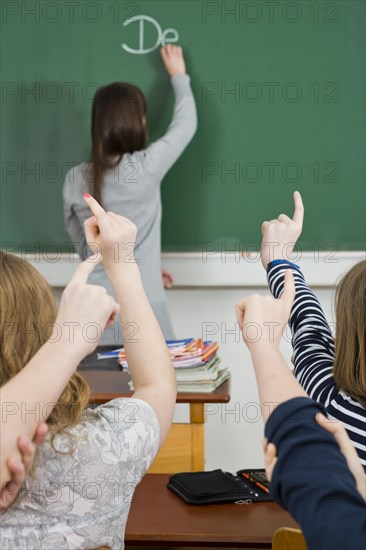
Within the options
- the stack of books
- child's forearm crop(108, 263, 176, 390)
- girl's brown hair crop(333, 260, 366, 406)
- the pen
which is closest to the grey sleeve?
the stack of books

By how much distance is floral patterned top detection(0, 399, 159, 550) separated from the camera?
1.27 m

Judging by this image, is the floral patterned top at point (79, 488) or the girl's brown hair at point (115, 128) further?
the girl's brown hair at point (115, 128)

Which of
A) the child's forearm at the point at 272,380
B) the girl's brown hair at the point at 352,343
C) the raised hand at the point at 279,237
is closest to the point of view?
the child's forearm at the point at 272,380

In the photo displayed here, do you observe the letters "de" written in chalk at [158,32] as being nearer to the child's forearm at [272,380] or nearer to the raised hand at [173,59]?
the raised hand at [173,59]

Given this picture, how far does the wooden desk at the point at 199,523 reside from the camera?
170 centimetres

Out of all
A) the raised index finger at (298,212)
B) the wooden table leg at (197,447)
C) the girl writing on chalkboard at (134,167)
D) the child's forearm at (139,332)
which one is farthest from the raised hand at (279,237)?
the girl writing on chalkboard at (134,167)

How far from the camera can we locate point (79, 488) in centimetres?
129

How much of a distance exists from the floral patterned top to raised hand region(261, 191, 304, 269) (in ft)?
1.91

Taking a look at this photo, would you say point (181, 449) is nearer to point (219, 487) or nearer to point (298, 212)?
point (219, 487)

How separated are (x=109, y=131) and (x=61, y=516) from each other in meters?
2.35

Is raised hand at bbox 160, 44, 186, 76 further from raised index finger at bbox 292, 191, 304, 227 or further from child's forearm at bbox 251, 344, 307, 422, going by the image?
child's forearm at bbox 251, 344, 307, 422

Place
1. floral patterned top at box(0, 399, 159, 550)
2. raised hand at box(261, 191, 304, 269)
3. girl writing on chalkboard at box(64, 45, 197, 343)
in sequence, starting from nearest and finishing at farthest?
floral patterned top at box(0, 399, 159, 550) → raised hand at box(261, 191, 304, 269) → girl writing on chalkboard at box(64, 45, 197, 343)

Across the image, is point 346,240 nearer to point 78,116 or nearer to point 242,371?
point 242,371

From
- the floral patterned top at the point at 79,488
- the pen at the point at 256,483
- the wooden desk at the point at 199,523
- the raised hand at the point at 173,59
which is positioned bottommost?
the pen at the point at 256,483
